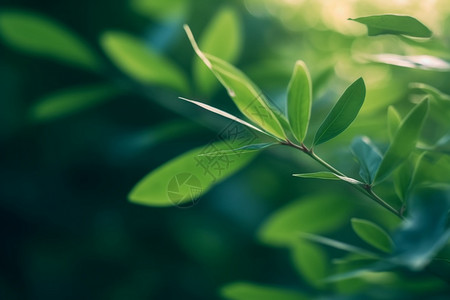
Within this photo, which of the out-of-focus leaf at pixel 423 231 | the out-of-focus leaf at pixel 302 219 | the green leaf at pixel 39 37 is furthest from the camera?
the green leaf at pixel 39 37

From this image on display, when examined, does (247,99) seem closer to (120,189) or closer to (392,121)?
(392,121)

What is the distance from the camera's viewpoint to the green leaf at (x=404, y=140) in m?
0.33

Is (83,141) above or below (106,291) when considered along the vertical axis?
above

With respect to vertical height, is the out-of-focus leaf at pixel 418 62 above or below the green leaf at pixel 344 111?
above

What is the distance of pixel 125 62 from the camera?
0.73 m

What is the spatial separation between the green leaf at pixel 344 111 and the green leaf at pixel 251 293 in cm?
23

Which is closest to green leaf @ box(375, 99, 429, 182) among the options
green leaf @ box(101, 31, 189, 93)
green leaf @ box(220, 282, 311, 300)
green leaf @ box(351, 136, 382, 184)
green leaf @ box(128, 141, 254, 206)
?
green leaf @ box(351, 136, 382, 184)

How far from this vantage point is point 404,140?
35 centimetres

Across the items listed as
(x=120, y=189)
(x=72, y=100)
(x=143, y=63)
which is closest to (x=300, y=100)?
(x=143, y=63)

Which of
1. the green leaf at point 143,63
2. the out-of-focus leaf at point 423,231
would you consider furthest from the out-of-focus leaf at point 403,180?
the green leaf at point 143,63

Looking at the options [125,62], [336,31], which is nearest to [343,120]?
[125,62]

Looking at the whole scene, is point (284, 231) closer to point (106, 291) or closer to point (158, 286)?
point (158, 286)

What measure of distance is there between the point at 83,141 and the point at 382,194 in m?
0.71

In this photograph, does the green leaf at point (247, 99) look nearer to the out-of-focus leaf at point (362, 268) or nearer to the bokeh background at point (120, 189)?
the out-of-focus leaf at point (362, 268)
